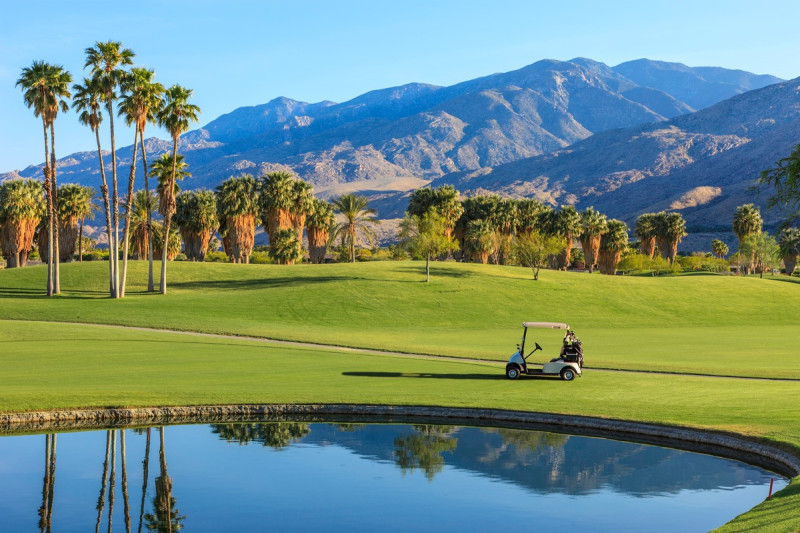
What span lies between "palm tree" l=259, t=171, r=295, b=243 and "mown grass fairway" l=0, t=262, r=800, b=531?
26167 millimetres

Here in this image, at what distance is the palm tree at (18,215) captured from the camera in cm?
10750

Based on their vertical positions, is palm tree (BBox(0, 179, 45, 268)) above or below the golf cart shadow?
above

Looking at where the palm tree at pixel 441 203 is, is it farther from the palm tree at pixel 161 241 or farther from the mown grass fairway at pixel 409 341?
the palm tree at pixel 161 241

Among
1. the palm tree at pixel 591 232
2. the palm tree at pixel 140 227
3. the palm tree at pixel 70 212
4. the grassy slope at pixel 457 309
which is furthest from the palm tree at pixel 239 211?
the palm tree at pixel 591 232

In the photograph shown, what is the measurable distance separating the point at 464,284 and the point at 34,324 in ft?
144

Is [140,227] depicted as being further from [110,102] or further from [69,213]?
[110,102]

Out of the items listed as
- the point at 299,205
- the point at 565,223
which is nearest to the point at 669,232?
the point at 565,223

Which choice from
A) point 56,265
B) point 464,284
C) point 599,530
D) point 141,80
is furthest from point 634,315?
point 599,530

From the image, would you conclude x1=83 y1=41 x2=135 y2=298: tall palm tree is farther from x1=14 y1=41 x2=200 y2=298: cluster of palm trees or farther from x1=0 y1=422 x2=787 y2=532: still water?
x1=0 y1=422 x2=787 y2=532: still water

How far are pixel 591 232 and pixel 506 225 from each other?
2016 centimetres

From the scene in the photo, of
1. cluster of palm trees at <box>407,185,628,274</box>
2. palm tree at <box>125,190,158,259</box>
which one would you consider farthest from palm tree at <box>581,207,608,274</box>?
palm tree at <box>125,190,158,259</box>

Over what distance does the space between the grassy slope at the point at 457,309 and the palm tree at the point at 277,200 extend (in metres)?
25.0

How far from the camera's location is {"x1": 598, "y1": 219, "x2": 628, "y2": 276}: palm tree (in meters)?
150

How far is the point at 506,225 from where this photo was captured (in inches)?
5246
